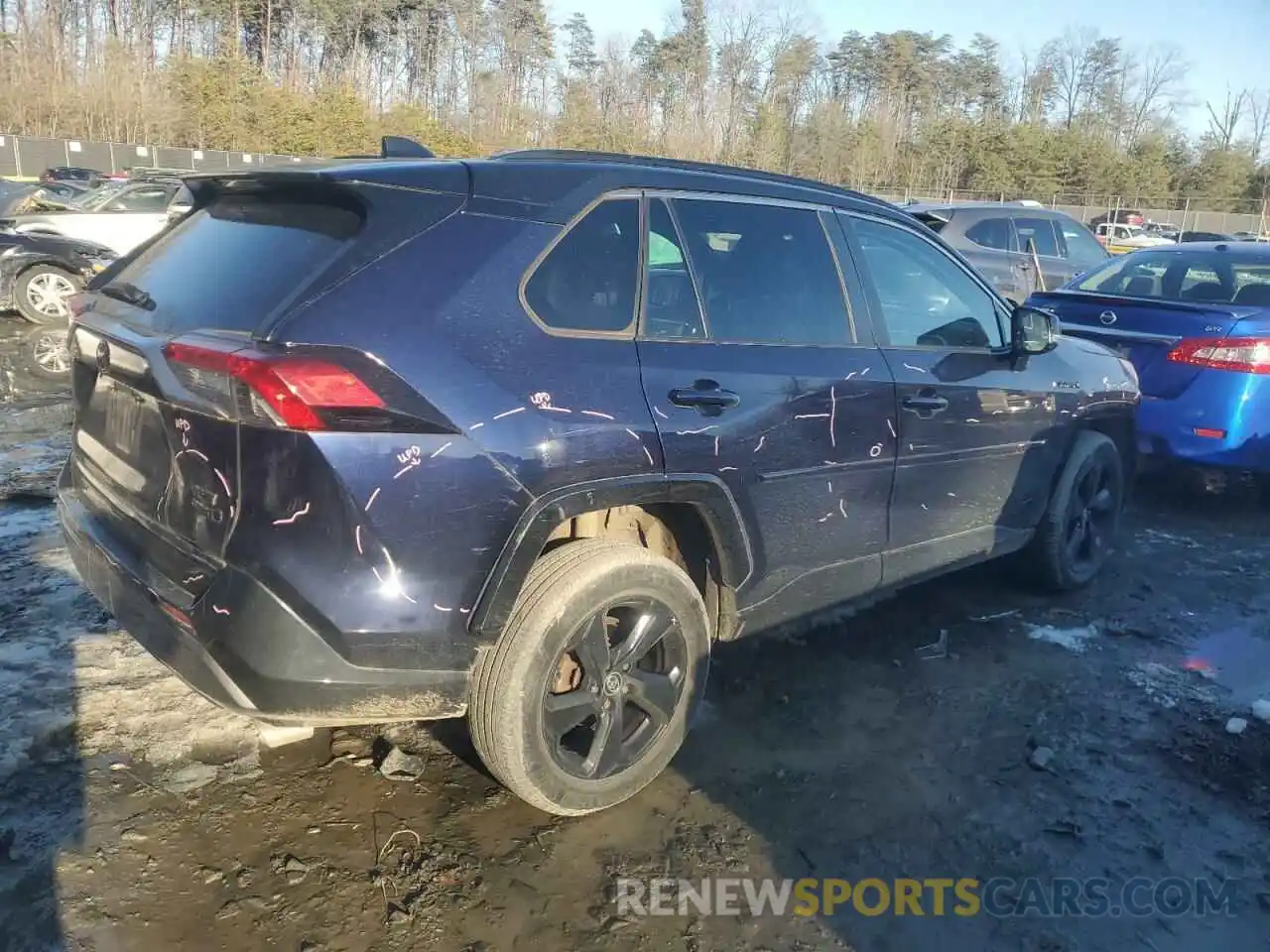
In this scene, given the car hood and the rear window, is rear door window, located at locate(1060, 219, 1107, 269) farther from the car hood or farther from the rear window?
the car hood

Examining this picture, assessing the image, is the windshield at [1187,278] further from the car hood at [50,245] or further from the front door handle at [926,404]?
the car hood at [50,245]

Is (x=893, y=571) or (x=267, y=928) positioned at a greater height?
(x=893, y=571)

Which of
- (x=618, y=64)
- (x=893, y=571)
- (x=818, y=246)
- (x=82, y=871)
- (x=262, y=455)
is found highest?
(x=618, y=64)

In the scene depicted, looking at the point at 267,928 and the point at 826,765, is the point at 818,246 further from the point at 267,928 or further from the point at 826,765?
the point at 267,928

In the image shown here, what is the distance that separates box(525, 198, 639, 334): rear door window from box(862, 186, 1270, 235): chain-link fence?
1684 inches

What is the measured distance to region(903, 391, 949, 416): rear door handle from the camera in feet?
12.0

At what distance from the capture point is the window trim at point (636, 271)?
8.71ft

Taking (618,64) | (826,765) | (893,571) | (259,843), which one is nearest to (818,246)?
(893,571)

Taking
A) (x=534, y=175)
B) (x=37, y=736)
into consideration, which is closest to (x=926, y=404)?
(x=534, y=175)

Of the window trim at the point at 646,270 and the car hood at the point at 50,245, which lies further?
the car hood at the point at 50,245

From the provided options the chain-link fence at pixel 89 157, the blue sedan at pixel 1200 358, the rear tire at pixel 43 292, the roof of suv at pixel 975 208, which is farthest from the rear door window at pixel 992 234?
the chain-link fence at pixel 89 157

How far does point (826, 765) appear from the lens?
3.32 m

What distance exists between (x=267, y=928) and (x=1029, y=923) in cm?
197

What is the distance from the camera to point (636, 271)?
116 inches
